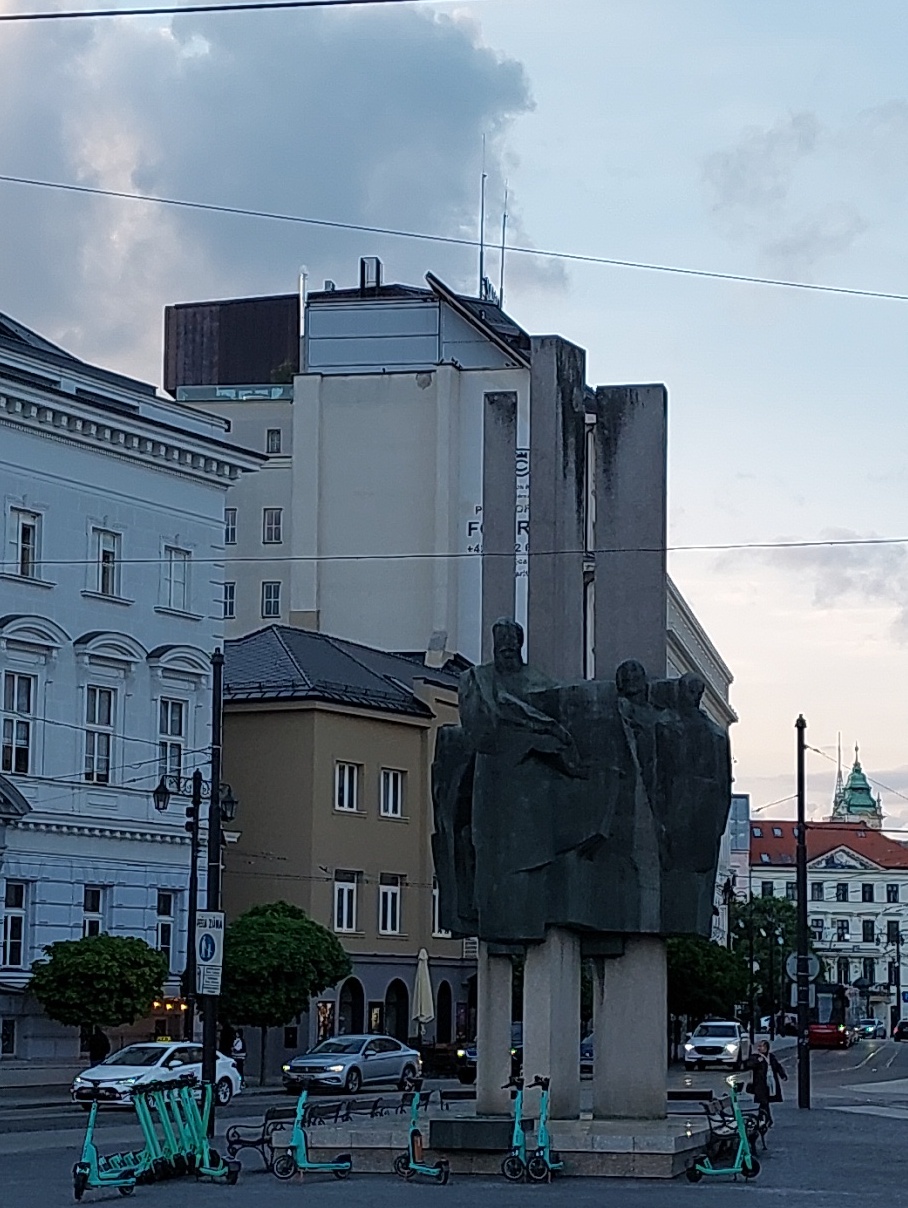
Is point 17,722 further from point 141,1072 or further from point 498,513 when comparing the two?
point 498,513

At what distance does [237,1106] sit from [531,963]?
1893 centimetres

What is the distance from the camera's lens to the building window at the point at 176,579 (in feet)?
187

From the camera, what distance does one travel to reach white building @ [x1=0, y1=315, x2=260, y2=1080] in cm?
5128

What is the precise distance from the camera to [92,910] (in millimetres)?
53625

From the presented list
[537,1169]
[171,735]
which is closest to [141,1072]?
[171,735]

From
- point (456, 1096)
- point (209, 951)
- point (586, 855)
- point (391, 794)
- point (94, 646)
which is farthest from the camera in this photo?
point (391, 794)

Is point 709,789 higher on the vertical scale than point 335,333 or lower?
lower

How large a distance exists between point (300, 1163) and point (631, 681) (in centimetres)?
724

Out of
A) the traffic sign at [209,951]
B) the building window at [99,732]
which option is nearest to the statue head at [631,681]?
the traffic sign at [209,951]

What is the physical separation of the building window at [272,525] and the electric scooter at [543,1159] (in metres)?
61.2

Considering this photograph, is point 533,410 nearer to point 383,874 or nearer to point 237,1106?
point 237,1106

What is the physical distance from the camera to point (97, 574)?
5441 centimetres

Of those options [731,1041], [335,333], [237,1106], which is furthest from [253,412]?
[237,1106]

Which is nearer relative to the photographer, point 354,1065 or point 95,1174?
point 95,1174
